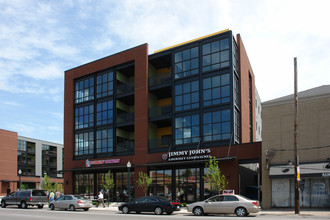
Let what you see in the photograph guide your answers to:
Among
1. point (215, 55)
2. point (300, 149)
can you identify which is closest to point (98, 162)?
point (215, 55)

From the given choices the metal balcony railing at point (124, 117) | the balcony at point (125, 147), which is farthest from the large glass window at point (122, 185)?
the metal balcony railing at point (124, 117)

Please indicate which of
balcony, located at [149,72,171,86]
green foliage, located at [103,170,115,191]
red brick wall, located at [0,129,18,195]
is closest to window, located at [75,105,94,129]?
green foliage, located at [103,170,115,191]

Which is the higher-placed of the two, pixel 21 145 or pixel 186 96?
pixel 186 96

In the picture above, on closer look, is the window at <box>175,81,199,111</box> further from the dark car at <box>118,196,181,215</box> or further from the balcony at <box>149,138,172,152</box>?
the dark car at <box>118,196,181,215</box>

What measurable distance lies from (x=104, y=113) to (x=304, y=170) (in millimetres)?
25114

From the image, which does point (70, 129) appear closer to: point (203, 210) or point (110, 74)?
point (110, 74)

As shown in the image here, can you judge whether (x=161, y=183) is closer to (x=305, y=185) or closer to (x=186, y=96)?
(x=186, y=96)

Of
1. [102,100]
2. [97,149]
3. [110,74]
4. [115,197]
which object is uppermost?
[110,74]

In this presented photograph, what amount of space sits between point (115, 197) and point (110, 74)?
48.1ft

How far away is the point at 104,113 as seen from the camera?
1695 inches

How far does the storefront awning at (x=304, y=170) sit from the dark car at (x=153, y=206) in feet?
26.4

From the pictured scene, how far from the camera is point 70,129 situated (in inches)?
1825

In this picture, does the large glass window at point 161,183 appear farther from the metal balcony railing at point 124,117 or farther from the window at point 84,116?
the window at point 84,116

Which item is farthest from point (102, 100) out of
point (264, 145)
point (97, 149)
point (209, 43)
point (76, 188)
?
point (264, 145)
